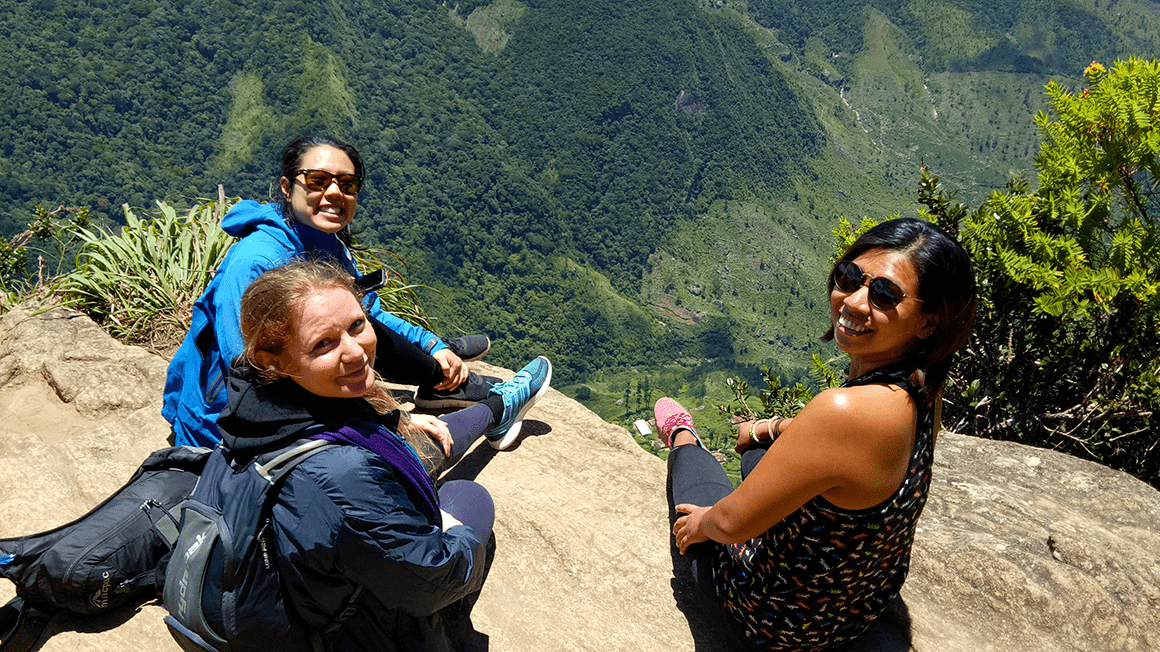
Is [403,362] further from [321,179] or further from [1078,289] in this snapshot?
[1078,289]

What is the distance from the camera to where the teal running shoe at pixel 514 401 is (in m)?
3.38

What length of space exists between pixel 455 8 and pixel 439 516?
17388cm

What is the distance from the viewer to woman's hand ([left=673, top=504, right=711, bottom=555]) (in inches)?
88.1

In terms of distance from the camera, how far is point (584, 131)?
150625mm

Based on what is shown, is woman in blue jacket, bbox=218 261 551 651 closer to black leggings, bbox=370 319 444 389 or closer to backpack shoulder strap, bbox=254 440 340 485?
backpack shoulder strap, bbox=254 440 340 485

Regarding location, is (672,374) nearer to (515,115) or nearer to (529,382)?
(515,115)

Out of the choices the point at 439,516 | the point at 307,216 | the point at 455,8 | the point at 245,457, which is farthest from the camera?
the point at 455,8

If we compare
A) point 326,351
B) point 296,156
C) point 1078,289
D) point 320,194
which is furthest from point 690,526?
point 1078,289

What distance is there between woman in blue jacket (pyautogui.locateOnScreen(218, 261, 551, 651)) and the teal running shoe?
1457 mm

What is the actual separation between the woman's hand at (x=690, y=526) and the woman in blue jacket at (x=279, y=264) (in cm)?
144

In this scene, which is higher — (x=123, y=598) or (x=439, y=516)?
(x=439, y=516)

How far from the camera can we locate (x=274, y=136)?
118062 mm

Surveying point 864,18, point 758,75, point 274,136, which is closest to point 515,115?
point 274,136

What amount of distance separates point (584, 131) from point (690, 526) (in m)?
154
